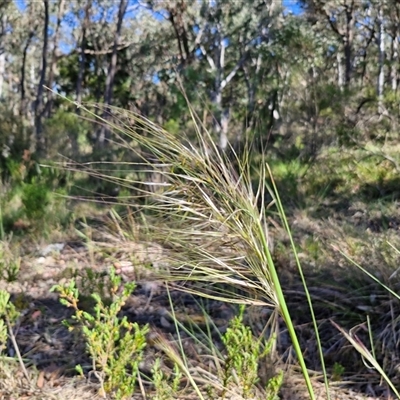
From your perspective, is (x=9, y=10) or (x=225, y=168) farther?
(x=9, y=10)

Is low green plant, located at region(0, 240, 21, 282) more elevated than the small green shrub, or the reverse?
the small green shrub

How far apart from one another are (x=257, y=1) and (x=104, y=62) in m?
11.6

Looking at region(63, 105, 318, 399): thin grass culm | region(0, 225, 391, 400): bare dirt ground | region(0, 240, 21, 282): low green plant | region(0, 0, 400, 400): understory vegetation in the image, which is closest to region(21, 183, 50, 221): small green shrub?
region(0, 0, 400, 400): understory vegetation

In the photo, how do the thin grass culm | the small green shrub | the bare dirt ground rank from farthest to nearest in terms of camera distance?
the small green shrub
the bare dirt ground
the thin grass culm

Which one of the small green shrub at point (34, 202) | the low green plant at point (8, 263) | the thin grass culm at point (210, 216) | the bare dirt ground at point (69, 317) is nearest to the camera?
the thin grass culm at point (210, 216)

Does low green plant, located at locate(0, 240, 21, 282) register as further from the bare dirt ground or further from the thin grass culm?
the thin grass culm

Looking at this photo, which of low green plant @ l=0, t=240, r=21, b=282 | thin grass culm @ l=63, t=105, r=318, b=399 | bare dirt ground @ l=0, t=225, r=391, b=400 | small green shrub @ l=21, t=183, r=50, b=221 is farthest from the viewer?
small green shrub @ l=21, t=183, r=50, b=221

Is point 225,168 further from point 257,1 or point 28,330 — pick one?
point 257,1

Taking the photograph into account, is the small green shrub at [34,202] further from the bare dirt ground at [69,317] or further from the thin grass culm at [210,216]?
the thin grass culm at [210,216]

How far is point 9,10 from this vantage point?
2408cm

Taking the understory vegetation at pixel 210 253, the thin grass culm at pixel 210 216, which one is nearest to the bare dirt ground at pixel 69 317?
the understory vegetation at pixel 210 253

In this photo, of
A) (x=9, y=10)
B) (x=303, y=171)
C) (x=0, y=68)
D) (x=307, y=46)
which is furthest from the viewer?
(x=0, y=68)

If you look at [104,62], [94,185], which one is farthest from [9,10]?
[94,185]

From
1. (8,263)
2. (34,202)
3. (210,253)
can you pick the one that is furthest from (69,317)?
(210,253)
